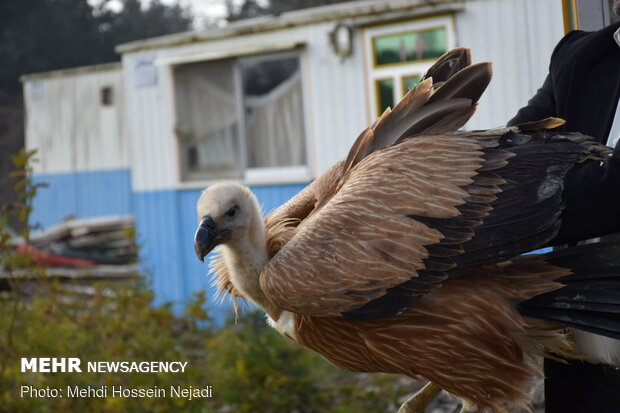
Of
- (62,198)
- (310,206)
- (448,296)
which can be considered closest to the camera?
(448,296)

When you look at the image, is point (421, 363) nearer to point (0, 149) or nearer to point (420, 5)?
point (420, 5)


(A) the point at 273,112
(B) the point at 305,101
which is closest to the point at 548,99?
(B) the point at 305,101

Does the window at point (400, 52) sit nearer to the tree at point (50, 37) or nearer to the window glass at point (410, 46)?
the window glass at point (410, 46)

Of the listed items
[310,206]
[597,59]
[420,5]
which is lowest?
[310,206]

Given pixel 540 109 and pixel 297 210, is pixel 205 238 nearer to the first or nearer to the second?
pixel 297 210

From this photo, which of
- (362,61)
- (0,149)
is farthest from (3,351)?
(0,149)

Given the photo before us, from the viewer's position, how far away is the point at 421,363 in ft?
8.50

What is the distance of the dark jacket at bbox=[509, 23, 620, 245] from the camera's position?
2.33 metres

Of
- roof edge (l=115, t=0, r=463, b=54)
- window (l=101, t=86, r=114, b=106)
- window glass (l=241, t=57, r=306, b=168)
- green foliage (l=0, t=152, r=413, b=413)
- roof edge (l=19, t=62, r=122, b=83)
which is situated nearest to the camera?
green foliage (l=0, t=152, r=413, b=413)

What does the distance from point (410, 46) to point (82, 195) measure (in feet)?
31.0

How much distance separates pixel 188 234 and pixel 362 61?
11.0ft

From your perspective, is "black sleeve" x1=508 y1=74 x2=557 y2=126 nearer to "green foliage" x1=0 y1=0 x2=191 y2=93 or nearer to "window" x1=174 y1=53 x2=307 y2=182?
"window" x1=174 y1=53 x2=307 y2=182

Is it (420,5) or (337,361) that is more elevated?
(420,5)

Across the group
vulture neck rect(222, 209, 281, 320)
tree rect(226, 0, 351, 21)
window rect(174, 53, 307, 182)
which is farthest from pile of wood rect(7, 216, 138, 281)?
vulture neck rect(222, 209, 281, 320)
